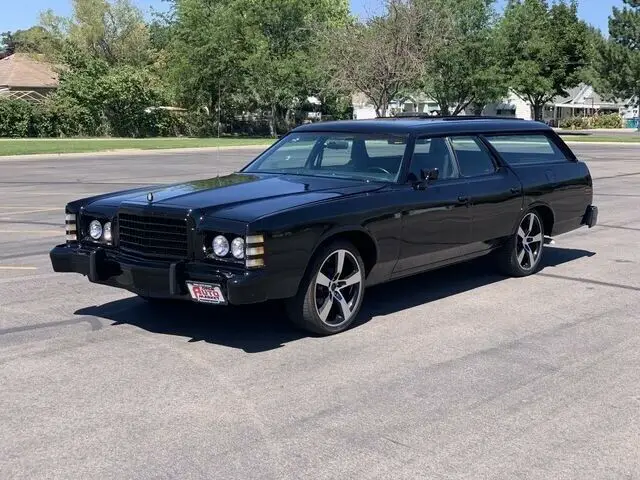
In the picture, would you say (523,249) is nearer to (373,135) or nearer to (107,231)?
(373,135)

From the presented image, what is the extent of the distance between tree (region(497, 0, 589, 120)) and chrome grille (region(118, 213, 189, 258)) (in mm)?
55112

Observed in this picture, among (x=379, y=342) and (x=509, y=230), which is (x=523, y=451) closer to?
(x=379, y=342)

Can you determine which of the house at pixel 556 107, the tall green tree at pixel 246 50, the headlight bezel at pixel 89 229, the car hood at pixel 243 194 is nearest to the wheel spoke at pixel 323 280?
the car hood at pixel 243 194

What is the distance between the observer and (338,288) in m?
5.93

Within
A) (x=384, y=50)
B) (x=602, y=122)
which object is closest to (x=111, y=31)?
(x=384, y=50)

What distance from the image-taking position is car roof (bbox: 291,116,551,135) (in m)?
6.92

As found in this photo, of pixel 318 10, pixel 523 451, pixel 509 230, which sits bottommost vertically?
pixel 523 451

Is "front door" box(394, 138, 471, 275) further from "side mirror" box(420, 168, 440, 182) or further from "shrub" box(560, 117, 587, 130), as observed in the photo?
"shrub" box(560, 117, 587, 130)

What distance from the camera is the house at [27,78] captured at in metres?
58.5

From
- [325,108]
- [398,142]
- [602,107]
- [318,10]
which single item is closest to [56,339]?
[398,142]

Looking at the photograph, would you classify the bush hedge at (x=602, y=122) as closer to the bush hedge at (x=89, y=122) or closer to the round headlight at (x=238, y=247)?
the bush hedge at (x=89, y=122)

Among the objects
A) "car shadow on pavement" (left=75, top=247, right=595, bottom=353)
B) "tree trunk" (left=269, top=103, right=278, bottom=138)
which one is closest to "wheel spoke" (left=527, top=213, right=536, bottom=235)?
"car shadow on pavement" (left=75, top=247, right=595, bottom=353)

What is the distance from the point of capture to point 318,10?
57.4m

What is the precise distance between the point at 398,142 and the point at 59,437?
384 cm
